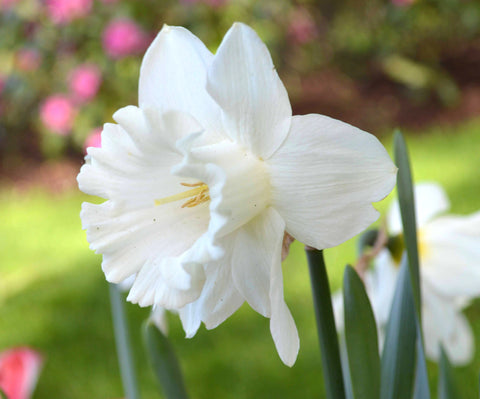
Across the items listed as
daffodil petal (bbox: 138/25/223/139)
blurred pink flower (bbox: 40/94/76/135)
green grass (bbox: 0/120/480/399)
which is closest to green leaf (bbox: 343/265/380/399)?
daffodil petal (bbox: 138/25/223/139)

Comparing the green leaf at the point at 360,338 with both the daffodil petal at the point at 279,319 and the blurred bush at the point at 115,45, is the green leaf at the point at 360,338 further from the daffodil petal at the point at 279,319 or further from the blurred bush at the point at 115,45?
the blurred bush at the point at 115,45

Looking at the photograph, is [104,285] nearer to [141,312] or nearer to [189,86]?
[141,312]

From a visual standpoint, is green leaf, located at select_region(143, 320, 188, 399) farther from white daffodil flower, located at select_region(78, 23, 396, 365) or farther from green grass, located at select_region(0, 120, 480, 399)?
green grass, located at select_region(0, 120, 480, 399)

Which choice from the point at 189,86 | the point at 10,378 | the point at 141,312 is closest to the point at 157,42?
the point at 189,86

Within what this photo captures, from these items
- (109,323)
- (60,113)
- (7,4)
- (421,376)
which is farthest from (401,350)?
(7,4)

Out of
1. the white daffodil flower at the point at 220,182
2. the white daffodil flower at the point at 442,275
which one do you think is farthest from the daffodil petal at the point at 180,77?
the white daffodil flower at the point at 442,275
